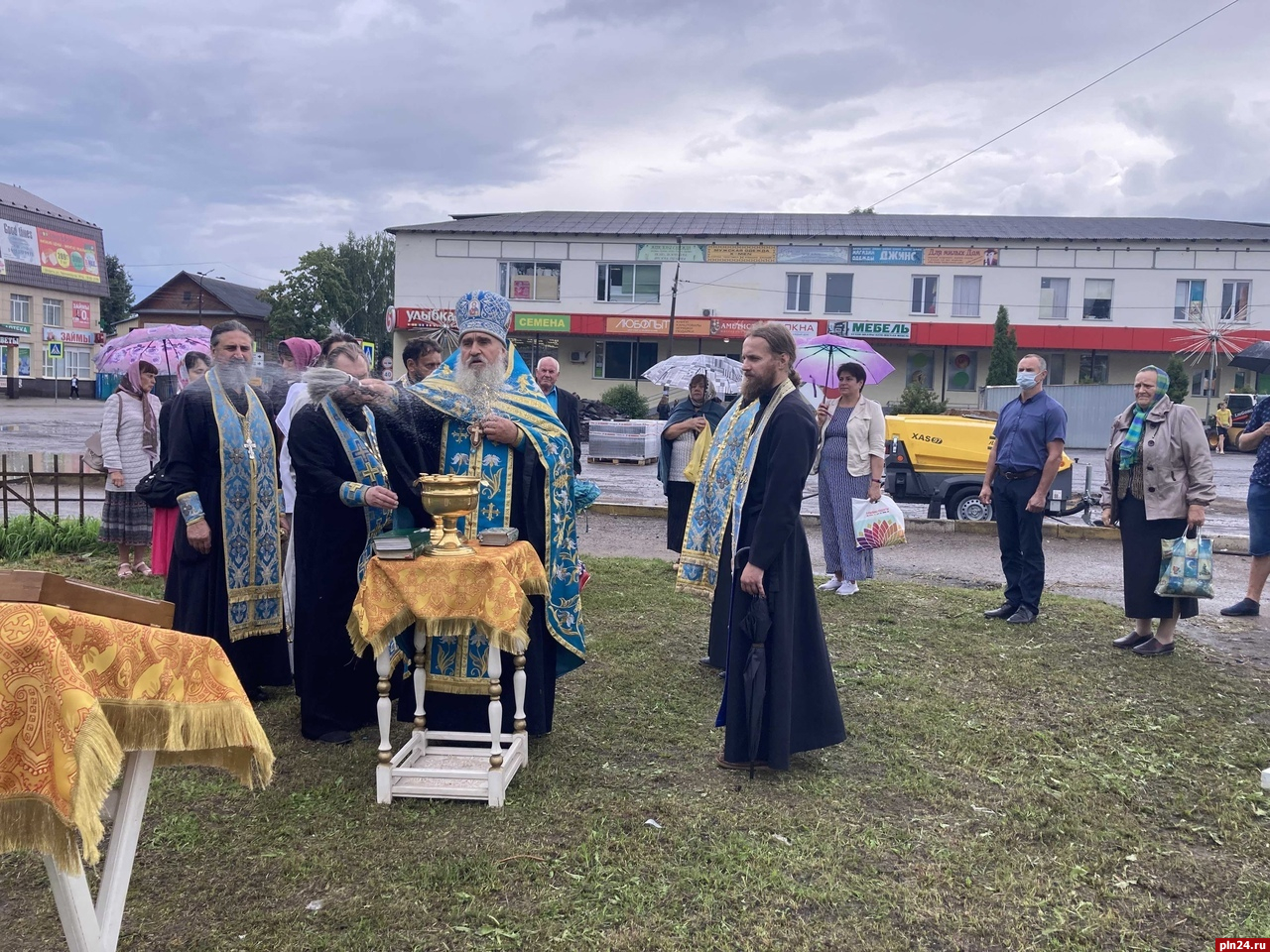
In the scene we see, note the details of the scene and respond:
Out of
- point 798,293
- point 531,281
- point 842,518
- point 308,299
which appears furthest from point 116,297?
point 842,518

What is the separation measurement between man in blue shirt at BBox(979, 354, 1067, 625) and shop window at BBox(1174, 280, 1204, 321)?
31979 millimetres

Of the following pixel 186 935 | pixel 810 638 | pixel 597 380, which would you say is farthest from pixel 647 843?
pixel 597 380

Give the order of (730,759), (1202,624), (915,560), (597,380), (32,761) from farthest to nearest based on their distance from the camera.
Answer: (597,380) < (915,560) < (1202,624) < (730,759) < (32,761)

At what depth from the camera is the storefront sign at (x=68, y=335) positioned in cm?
4831

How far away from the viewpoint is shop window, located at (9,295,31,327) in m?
46.2

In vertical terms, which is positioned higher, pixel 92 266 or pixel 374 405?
pixel 92 266

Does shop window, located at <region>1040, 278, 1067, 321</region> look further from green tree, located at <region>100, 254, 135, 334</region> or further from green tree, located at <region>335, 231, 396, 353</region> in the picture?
green tree, located at <region>100, 254, 135, 334</region>

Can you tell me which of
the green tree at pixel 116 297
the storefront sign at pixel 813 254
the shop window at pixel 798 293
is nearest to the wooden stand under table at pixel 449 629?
the shop window at pixel 798 293

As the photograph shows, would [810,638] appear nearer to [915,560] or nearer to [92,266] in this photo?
[915,560]

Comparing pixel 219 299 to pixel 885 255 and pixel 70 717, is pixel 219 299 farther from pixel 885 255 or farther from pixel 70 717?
pixel 70 717

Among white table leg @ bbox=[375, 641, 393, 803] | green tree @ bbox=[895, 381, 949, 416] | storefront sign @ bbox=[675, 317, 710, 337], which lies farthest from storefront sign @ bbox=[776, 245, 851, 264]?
white table leg @ bbox=[375, 641, 393, 803]

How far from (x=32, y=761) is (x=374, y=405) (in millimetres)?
2522

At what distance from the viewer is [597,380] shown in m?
37.0

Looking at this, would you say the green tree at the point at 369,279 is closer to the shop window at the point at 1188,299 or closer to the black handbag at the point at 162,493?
the shop window at the point at 1188,299
